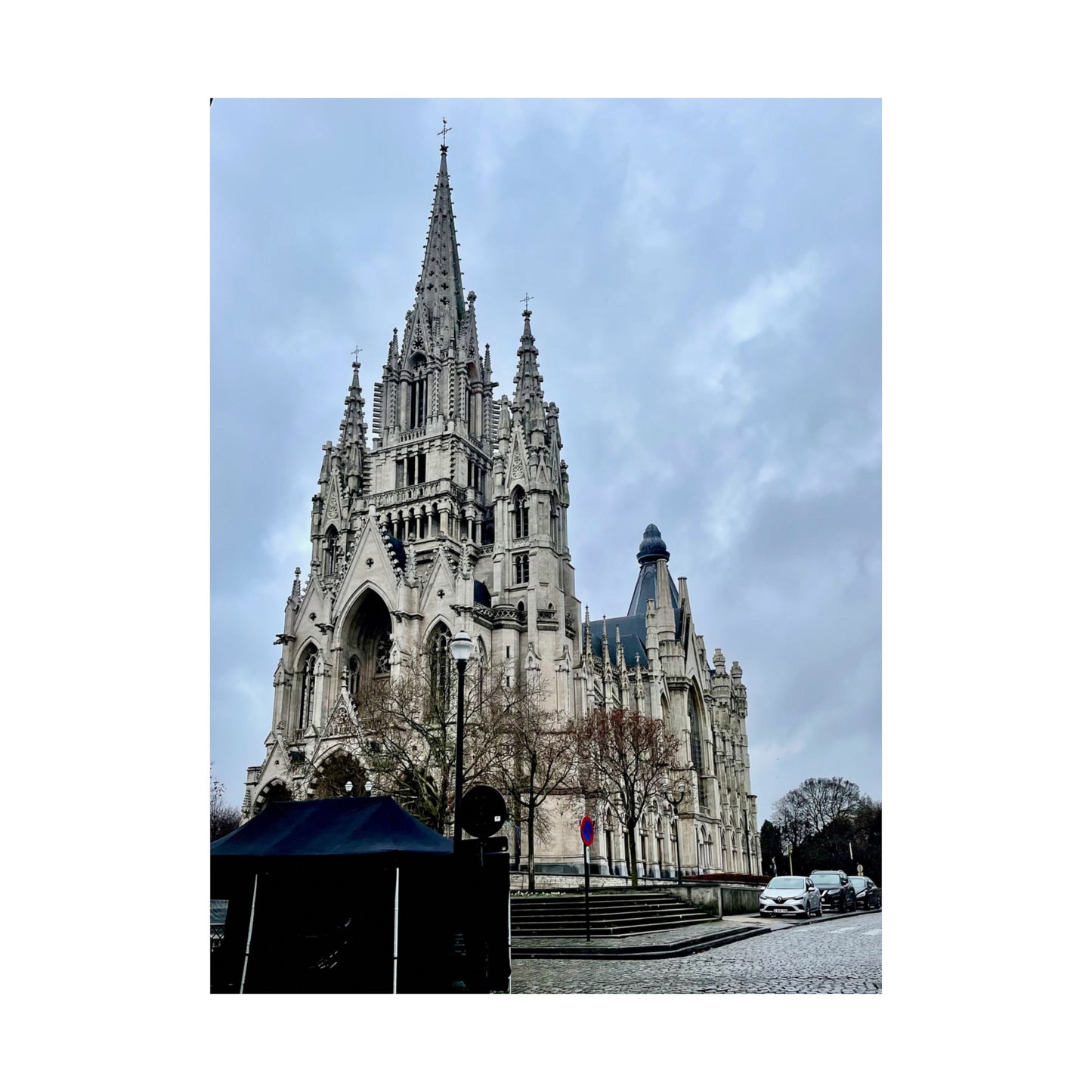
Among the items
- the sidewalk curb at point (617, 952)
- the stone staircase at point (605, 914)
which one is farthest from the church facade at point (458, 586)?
the sidewalk curb at point (617, 952)

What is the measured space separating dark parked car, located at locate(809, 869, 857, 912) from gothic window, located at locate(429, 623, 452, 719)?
49.4 ft

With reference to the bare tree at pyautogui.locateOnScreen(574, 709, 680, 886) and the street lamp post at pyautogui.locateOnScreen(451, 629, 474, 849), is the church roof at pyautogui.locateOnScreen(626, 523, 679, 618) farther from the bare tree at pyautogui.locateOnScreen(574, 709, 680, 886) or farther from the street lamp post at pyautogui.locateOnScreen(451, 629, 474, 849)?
the street lamp post at pyautogui.locateOnScreen(451, 629, 474, 849)

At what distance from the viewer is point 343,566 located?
5731 cm

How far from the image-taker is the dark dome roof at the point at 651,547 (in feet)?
285

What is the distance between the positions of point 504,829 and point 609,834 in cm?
559

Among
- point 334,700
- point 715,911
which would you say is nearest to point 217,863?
point 715,911

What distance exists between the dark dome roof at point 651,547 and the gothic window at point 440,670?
3889 centimetres

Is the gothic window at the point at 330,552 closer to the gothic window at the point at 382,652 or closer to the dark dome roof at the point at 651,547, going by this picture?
the gothic window at the point at 382,652

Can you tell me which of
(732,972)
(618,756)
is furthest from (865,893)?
(732,972)

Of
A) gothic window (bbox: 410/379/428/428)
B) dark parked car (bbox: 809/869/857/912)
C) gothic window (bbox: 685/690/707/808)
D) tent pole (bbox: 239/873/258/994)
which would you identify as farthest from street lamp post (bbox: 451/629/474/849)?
gothic window (bbox: 685/690/707/808)

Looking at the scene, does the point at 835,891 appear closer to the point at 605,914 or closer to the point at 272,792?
the point at 605,914

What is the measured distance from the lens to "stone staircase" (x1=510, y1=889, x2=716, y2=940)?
22.9m

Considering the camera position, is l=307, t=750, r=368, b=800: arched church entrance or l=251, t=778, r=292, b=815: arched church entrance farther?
l=251, t=778, r=292, b=815: arched church entrance
